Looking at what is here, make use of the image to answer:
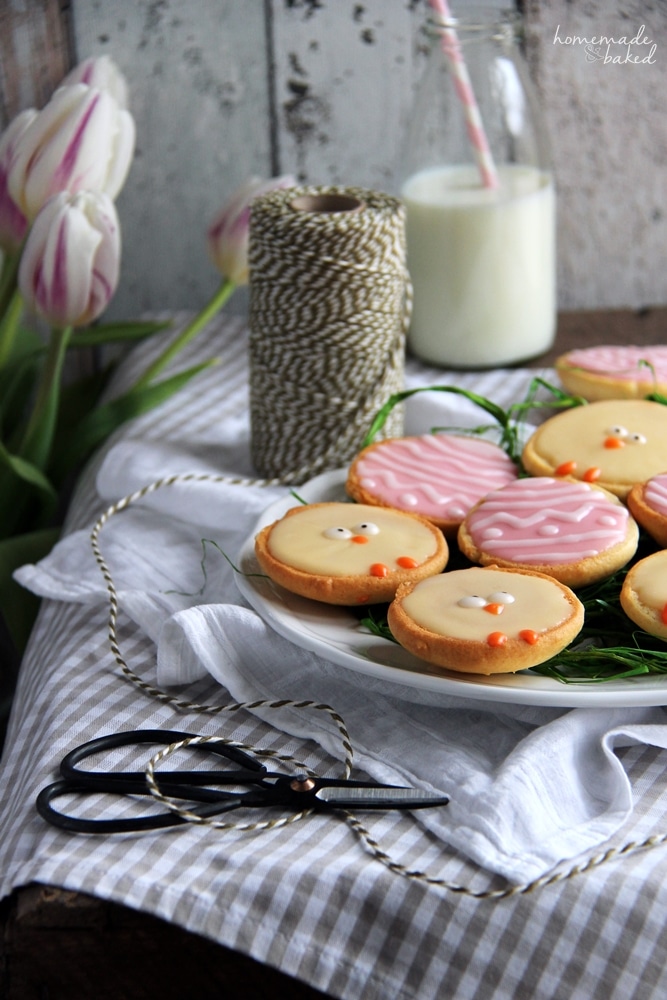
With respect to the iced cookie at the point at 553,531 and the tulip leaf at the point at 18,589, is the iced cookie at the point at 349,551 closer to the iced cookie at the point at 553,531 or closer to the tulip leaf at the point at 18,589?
the iced cookie at the point at 553,531

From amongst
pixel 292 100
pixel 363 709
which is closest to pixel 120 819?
pixel 363 709

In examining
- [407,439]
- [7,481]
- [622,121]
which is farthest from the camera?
[622,121]

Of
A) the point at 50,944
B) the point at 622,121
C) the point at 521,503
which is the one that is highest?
the point at 622,121

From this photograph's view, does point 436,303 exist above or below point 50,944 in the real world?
above

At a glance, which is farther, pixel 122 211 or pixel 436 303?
pixel 122 211

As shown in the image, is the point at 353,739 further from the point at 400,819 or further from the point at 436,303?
the point at 436,303

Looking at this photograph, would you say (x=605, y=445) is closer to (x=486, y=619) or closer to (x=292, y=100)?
(x=486, y=619)

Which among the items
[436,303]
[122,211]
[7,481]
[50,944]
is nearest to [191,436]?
[7,481]
